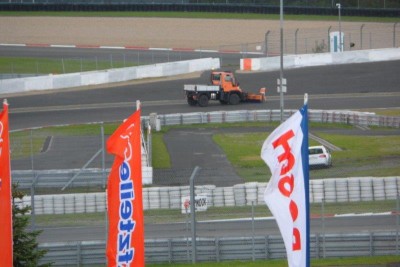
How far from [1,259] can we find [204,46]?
176ft

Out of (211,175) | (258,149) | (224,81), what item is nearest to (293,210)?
(211,175)

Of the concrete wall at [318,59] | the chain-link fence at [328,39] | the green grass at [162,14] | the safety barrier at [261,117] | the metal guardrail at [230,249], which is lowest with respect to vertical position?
the metal guardrail at [230,249]

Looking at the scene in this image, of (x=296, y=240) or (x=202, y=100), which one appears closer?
(x=296, y=240)

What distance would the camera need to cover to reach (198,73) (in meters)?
56.1

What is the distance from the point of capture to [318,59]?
5694cm

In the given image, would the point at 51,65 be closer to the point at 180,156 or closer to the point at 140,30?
the point at 140,30

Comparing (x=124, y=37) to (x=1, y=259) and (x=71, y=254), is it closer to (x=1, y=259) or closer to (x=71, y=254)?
(x=71, y=254)

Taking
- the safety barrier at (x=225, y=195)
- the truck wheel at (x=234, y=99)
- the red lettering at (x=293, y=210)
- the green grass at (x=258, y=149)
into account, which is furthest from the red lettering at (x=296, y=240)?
the truck wheel at (x=234, y=99)

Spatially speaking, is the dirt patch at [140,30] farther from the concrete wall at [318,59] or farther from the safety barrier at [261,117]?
the safety barrier at [261,117]

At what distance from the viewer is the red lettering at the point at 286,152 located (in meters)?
11.7

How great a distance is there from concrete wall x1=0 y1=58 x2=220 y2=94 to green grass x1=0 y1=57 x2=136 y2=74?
450 cm

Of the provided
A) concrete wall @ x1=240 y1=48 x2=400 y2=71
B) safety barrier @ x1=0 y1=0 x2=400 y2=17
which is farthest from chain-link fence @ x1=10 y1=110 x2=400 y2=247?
safety barrier @ x1=0 y1=0 x2=400 y2=17

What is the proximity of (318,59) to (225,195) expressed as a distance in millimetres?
33134

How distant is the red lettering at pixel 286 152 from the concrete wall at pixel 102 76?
41178mm
